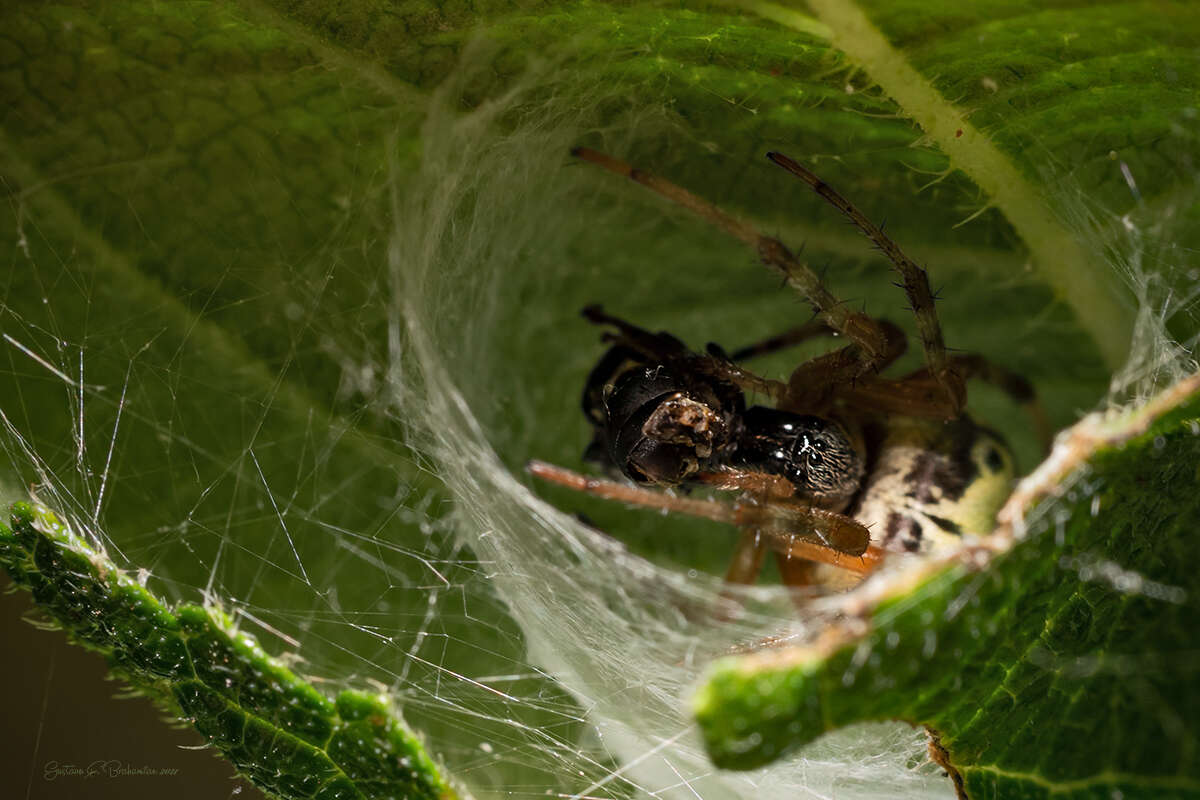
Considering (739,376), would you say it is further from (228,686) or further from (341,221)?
(228,686)

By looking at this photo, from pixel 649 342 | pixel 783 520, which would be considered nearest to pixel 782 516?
pixel 783 520

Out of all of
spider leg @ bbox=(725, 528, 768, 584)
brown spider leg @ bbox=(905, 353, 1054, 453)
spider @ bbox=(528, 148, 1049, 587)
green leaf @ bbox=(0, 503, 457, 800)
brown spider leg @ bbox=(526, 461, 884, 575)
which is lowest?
green leaf @ bbox=(0, 503, 457, 800)

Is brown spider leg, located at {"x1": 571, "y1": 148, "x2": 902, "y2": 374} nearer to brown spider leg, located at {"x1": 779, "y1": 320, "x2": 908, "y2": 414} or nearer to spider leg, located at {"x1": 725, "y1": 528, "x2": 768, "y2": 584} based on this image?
brown spider leg, located at {"x1": 779, "y1": 320, "x2": 908, "y2": 414}

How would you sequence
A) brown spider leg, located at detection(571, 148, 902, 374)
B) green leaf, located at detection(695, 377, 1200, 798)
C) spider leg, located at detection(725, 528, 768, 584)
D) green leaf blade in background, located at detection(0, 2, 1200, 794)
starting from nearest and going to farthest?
green leaf, located at detection(695, 377, 1200, 798) → green leaf blade in background, located at detection(0, 2, 1200, 794) → brown spider leg, located at detection(571, 148, 902, 374) → spider leg, located at detection(725, 528, 768, 584)

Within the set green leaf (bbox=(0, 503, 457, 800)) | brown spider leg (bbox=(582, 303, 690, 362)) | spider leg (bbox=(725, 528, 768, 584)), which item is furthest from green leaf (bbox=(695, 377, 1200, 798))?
brown spider leg (bbox=(582, 303, 690, 362))

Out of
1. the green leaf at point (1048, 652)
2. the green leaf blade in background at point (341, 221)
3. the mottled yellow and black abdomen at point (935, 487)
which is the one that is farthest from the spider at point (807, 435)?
the green leaf at point (1048, 652)

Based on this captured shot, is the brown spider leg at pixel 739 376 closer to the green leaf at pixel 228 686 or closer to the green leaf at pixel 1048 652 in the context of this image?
the green leaf at pixel 1048 652
